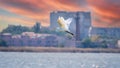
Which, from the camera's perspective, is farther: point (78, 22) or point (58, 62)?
point (78, 22)

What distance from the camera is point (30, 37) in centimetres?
4222

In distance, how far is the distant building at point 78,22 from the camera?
38378 millimetres

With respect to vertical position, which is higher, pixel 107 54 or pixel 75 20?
pixel 75 20

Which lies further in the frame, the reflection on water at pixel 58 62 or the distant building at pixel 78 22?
the distant building at pixel 78 22

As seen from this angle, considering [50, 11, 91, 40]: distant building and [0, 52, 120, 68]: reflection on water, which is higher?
[50, 11, 91, 40]: distant building

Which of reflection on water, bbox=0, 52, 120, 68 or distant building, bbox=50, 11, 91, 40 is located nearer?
reflection on water, bbox=0, 52, 120, 68

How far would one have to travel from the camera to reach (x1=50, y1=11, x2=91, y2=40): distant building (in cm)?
3838

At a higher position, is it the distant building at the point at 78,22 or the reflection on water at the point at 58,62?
the distant building at the point at 78,22

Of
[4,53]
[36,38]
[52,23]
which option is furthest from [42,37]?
[4,53]

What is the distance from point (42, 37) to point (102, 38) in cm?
551

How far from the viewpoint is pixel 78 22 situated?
4044 cm

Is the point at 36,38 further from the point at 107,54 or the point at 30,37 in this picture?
the point at 107,54

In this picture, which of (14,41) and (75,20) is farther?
(14,41)

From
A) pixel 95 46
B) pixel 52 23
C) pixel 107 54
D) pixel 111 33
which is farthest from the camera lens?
pixel 107 54
